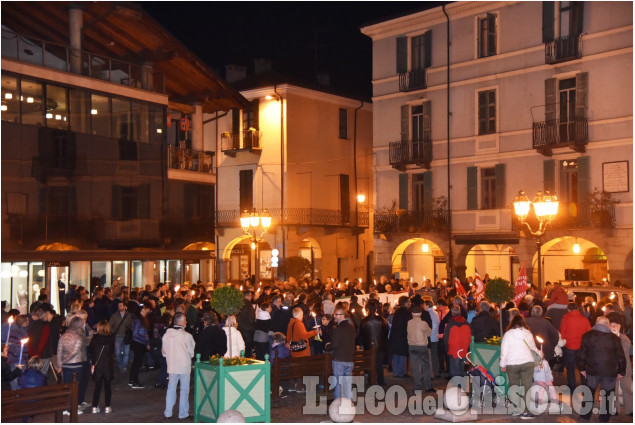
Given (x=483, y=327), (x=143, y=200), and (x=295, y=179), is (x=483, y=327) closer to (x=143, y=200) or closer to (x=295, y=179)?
(x=143, y=200)

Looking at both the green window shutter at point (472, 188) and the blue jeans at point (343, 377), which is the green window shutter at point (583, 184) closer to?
the green window shutter at point (472, 188)

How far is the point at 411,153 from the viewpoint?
127 ft

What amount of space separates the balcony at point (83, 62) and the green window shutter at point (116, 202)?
3.70 m

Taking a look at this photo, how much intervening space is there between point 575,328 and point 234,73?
1425 inches

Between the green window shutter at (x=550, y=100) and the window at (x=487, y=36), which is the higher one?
the window at (x=487, y=36)

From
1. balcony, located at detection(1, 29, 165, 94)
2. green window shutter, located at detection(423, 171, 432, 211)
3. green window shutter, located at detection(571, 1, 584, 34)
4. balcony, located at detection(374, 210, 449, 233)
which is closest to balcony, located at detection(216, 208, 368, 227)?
balcony, located at detection(374, 210, 449, 233)

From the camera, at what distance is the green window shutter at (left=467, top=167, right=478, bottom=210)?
3662cm

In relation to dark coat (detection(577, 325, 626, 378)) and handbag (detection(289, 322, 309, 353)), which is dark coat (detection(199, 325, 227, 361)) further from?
dark coat (detection(577, 325, 626, 378))

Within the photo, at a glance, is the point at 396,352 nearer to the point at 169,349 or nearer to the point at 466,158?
the point at 169,349

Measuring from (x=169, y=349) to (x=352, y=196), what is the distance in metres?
34.7

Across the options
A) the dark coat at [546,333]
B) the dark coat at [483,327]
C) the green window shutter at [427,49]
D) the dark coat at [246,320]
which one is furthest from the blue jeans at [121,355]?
the green window shutter at [427,49]

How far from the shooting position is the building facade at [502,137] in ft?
104

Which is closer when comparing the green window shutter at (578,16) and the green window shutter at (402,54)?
the green window shutter at (578,16)

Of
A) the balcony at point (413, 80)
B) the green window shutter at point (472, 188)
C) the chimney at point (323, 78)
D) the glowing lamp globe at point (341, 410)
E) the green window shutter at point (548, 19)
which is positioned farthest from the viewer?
the chimney at point (323, 78)
